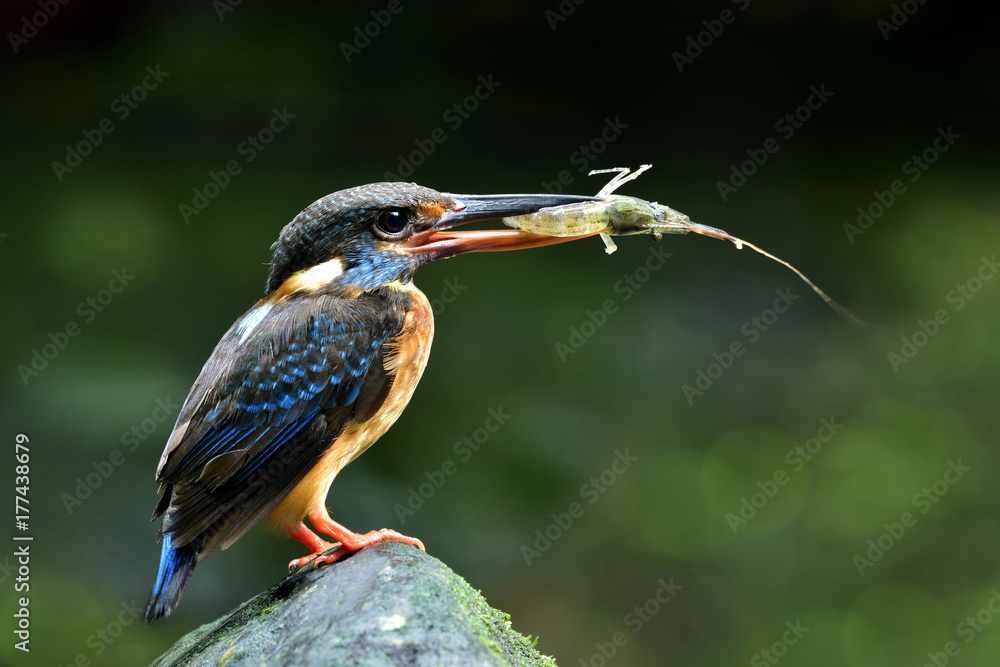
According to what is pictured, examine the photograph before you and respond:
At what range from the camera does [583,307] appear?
5.02 metres

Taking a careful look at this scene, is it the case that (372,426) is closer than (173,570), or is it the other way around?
(173,570)

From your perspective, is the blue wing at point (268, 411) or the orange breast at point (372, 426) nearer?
the blue wing at point (268, 411)

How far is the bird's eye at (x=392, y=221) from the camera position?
2629 millimetres

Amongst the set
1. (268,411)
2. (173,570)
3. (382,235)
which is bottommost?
(173,570)

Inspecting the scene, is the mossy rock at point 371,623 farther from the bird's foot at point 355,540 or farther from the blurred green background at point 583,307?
the blurred green background at point 583,307

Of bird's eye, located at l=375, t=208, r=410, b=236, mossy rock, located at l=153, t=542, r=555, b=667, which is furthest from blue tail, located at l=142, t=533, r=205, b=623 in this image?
bird's eye, located at l=375, t=208, r=410, b=236

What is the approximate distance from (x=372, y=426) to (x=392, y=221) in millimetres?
645

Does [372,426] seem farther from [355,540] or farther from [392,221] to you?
[392,221]

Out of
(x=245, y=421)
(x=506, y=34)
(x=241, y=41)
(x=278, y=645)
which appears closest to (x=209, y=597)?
(x=245, y=421)

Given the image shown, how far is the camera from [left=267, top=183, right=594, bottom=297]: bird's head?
8.58ft

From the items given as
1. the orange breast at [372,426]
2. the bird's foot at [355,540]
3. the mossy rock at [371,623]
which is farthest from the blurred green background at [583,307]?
the mossy rock at [371,623]

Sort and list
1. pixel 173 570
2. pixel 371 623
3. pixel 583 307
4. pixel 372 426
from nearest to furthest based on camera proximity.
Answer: pixel 371 623
pixel 173 570
pixel 372 426
pixel 583 307

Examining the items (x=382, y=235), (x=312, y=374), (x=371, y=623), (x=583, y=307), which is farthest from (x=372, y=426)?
(x=583, y=307)

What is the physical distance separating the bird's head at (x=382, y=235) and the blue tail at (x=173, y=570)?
0.84m
